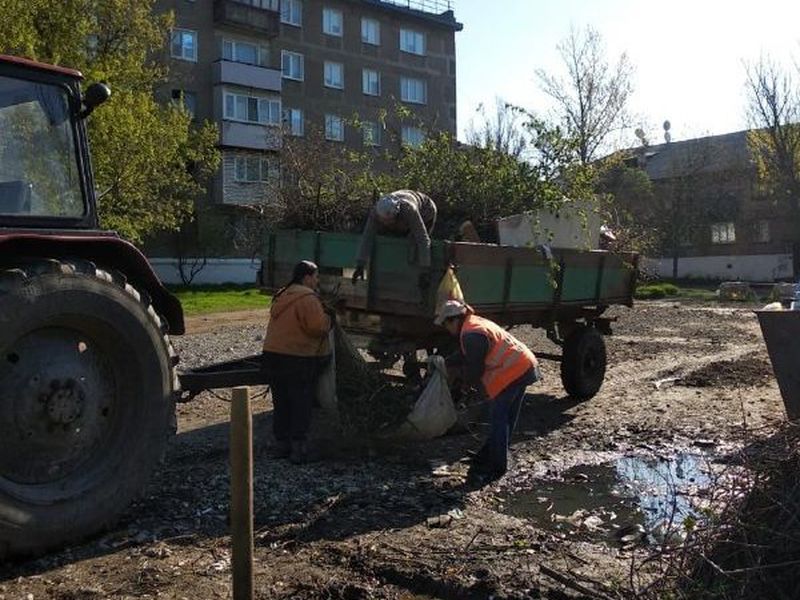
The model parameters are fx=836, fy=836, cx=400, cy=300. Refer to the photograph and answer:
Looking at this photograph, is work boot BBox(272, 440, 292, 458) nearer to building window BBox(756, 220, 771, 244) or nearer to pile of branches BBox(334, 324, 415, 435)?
pile of branches BBox(334, 324, 415, 435)

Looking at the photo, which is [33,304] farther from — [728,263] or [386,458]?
[728,263]

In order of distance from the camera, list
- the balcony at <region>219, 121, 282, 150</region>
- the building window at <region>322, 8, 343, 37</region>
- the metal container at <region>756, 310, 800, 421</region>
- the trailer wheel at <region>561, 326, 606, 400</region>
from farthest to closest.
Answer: the building window at <region>322, 8, 343, 37</region> < the balcony at <region>219, 121, 282, 150</region> < the trailer wheel at <region>561, 326, 606, 400</region> < the metal container at <region>756, 310, 800, 421</region>

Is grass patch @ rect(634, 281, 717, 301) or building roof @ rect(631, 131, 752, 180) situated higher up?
building roof @ rect(631, 131, 752, 180)

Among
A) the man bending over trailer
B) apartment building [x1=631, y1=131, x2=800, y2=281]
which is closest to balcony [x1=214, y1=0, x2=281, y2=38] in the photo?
apartment building [x1=631, y1=131, x2=800, y2=281]

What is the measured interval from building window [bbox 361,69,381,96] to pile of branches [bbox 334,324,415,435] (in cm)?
3444

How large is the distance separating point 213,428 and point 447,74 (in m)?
38.1

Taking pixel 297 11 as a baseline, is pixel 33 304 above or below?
below

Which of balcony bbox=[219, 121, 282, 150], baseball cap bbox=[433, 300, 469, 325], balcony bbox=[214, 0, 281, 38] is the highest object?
balcony bbox=[214, 0, 281, 38]

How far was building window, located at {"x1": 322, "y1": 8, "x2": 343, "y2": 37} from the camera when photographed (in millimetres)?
38344

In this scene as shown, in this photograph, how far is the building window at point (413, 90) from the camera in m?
41.3

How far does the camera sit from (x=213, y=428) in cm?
765

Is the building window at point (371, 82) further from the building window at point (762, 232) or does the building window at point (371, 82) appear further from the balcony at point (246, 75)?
the building window at point (762, 232)

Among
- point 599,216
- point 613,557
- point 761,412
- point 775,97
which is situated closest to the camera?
point 613,557

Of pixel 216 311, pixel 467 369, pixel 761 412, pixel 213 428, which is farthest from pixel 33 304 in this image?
pixel 216 311
